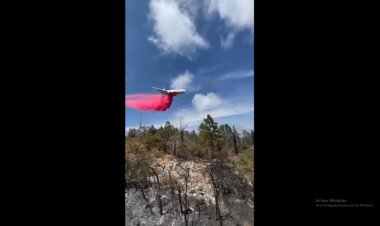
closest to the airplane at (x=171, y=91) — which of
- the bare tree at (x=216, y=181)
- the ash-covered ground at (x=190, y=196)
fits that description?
the ash-covered ground at (x=190, y=196)

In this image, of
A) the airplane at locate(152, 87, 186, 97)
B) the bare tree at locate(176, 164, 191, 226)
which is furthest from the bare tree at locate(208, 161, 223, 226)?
the airplane at locate(152, 87, 186, 97)

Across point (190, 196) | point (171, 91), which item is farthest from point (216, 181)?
point (171, 91)

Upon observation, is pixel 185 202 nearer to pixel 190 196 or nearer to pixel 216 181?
pixel 190 196

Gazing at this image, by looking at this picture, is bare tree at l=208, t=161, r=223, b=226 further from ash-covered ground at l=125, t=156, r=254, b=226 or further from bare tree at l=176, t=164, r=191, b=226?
bare tree at l=176, t=164, r=191, b=226

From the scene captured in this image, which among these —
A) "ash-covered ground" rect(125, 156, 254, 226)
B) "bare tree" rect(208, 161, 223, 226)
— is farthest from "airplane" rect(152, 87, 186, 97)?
"bare tree" rect(208, 161, 223, 226)

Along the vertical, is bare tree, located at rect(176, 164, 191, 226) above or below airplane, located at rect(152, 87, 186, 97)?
below

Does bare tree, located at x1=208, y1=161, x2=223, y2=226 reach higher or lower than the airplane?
lower

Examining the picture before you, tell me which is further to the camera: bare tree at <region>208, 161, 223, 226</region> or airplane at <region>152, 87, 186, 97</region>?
bare tree at <region>208, 161, 223, 226</region>

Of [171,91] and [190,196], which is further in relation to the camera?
[190,196]

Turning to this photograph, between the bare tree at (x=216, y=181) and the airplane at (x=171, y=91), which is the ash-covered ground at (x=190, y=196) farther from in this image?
the airplane at (x=171, y=91)

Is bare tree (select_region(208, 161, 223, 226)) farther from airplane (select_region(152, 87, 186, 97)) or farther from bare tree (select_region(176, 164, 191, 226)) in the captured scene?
airplane (select_region(152, 87, 186, 97))
